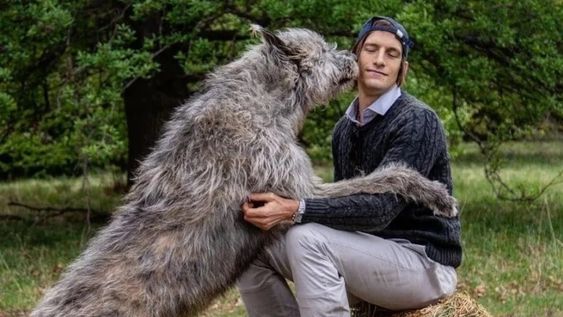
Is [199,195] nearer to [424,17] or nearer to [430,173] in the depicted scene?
[430,173]

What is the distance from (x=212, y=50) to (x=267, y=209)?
5.80m

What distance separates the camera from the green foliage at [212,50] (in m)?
9.21

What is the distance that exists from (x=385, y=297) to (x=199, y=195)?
1129mm


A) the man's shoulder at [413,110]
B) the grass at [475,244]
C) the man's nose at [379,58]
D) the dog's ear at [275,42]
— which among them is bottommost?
the grass at [475,244]

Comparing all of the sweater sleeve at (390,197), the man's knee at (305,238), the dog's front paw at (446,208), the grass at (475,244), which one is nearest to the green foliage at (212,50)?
the grass at (475,244)

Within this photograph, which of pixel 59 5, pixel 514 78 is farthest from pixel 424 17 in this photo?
pixel 59 5

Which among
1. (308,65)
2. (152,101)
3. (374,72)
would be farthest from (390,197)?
(152,101)

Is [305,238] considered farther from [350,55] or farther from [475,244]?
[475,244]

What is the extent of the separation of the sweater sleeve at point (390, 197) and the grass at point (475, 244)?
71 cm

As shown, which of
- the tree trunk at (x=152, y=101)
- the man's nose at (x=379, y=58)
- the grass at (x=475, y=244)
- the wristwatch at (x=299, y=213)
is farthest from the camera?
the tree trunk at (x=152, y=101)

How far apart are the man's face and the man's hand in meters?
0.84

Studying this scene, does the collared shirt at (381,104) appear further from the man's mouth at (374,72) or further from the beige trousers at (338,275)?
the beige trousers at (338,275)

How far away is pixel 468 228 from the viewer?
10.8 m

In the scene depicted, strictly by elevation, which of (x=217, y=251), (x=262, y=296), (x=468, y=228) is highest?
(x=217, y=251)
